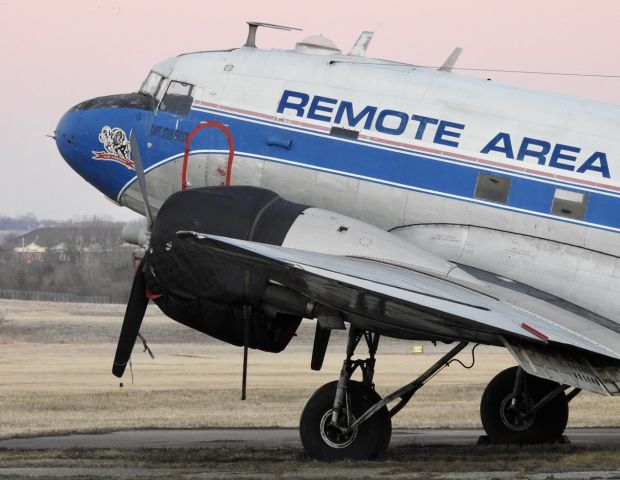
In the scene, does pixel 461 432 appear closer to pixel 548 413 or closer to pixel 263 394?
pixel 548 413

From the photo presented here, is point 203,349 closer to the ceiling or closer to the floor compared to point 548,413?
closer to the floor

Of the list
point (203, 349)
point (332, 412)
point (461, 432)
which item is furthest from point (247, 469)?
point (203, 349)

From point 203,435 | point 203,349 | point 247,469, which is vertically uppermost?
point 247,469

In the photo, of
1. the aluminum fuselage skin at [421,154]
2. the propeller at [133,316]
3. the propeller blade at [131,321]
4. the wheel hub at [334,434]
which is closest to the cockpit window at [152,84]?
the aluminum fuselage skin at [421,154]

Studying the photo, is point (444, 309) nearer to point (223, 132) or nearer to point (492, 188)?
point (492, 188)

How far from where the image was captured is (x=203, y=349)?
83750 mm

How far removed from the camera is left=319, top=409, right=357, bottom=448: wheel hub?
16000mm

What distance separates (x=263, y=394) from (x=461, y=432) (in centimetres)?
2084

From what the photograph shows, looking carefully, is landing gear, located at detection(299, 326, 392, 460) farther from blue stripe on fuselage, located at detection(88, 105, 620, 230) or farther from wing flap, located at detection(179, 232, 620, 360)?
blue stripe on fuselage, located at detection(88, 105, 620, 230)

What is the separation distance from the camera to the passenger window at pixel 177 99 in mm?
19047

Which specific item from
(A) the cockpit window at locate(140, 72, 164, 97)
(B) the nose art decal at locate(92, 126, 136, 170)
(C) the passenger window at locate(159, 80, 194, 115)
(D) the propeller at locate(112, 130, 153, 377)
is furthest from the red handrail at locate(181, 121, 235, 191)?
(A) the cockpit window at locate(140, 72, 164, 97)

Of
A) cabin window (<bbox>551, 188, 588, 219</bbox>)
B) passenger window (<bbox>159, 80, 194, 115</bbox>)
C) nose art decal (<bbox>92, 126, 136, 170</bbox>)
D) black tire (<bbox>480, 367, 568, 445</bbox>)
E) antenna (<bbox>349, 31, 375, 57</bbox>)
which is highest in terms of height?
antenna (<bbox>349, 31, 375, 57</bbox>)

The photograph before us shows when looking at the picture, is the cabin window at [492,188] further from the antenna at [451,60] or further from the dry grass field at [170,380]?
the dry grass field at [170,380]

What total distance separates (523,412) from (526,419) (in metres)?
0.13
